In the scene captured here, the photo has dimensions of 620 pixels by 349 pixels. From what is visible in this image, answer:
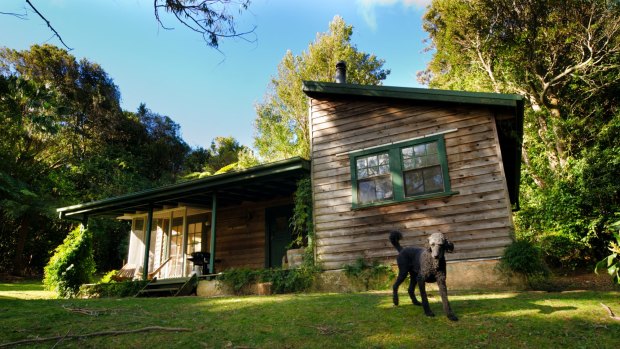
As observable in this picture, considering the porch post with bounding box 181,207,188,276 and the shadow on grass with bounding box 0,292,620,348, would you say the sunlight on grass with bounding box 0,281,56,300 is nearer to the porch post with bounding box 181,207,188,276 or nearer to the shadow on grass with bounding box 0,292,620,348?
the porch post with bounding box 181,207,188,276

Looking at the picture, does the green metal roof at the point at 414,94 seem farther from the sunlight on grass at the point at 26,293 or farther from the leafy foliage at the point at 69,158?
the leafy foliage at the point at 69,158

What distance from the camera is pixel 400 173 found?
8594 millimetres

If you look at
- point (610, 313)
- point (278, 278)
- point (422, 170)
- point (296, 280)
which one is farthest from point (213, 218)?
point (610, 313)

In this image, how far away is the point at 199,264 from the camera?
1174 cm

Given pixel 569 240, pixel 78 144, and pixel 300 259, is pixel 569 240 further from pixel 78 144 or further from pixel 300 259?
pixel 78 144

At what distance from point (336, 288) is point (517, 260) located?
373 centimetres

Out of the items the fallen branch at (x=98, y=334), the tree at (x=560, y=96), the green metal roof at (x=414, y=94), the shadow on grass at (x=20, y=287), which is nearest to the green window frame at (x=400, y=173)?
the green metal roof at (x=414, y=94)

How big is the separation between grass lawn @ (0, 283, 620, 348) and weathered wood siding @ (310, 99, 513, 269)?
191cm

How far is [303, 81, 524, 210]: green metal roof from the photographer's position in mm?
7742

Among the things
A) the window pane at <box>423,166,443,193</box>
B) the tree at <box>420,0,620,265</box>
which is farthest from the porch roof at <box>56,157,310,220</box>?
the tree at <box>420,0,620,265</box>

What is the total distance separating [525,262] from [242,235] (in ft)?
29.0

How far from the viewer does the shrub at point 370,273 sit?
26.8ft

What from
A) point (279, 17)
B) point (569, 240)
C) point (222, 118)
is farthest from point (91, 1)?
point (222, 118)

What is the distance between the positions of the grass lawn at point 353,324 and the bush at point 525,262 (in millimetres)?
910
